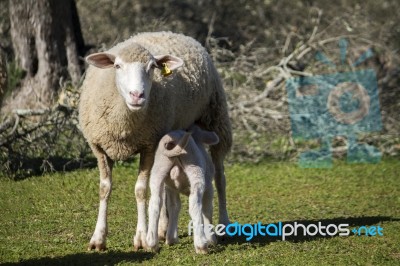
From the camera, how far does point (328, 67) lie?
480 inches

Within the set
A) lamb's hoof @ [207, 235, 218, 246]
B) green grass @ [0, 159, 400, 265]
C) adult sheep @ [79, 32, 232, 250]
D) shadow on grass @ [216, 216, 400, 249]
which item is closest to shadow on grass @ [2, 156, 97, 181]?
green grass @ [0, 159, 400, 265]

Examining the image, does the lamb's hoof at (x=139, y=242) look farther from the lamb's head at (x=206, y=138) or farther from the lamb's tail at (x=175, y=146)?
the lamb's head at (x=206, y=138)

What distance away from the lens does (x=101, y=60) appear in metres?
6.56

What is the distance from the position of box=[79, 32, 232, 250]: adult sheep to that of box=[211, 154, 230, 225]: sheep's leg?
63 cm

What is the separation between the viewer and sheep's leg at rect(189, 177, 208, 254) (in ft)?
20.2

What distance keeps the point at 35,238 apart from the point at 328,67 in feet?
21.3

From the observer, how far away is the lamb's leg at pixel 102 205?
6.44 meters

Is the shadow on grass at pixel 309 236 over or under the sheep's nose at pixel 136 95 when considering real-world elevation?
under

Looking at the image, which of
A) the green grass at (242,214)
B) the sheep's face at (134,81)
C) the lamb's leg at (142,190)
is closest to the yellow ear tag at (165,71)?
the sheep's face at (134,81)

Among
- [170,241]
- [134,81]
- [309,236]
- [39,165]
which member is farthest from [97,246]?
[39,165]

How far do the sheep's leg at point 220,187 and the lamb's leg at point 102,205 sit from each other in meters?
1.25

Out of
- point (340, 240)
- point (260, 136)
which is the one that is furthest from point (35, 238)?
point (260, 136)

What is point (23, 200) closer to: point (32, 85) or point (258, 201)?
point (258, 201)

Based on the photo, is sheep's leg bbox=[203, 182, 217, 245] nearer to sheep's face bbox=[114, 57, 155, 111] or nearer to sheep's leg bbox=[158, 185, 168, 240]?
sheep's leg bbox=[158, 185, 168, 240]
